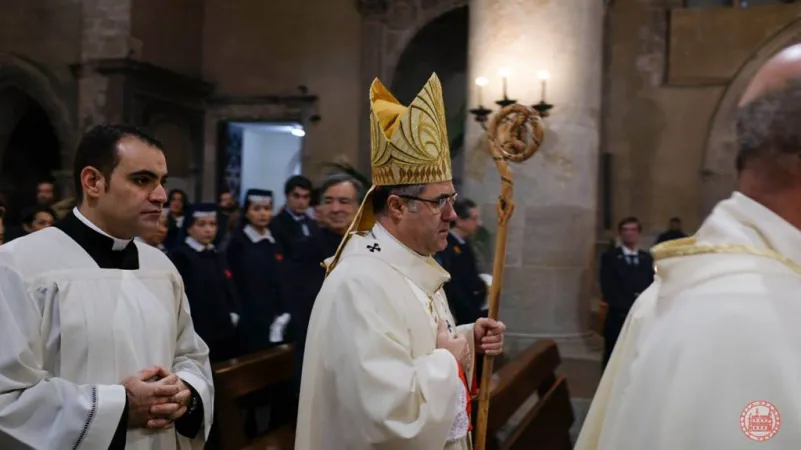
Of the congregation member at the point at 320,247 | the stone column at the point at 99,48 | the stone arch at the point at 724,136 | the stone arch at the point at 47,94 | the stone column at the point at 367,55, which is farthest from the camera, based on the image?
the stone column at the point at 367,55

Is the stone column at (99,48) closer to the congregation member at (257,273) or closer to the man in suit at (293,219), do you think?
the man in suit at (293,219)

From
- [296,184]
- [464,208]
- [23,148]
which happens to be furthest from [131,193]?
[23,148]

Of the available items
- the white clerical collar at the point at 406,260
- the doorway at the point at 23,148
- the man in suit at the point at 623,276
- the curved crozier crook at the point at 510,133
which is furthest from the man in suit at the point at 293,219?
the doorway at the point at 23,148

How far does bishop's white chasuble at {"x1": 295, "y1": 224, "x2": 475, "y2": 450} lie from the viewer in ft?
6.57

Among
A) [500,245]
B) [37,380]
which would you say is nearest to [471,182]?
[500,245]

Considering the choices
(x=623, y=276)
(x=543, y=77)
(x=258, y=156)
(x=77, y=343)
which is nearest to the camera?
(x=77, y=343)

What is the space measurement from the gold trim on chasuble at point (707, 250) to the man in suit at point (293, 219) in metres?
4.39

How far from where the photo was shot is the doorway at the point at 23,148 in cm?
1166

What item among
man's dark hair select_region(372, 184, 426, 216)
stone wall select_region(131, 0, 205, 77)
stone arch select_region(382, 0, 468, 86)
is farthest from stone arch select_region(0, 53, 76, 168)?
man's dark hair select_region(372, 184, 426, 216)

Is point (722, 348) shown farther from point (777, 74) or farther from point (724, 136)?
point (724, 136)

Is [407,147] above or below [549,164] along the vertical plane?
below

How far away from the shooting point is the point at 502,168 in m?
2.79

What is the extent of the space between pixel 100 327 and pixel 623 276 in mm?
5511

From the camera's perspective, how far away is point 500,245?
2.71 metres
